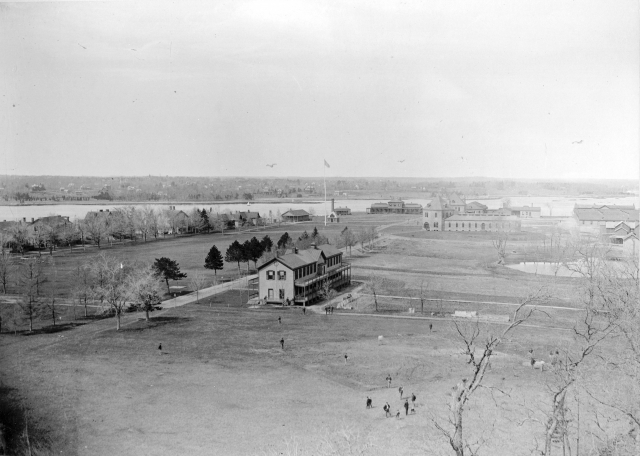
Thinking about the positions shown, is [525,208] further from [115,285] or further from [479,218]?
[115,285]

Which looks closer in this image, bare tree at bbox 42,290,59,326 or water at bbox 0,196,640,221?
bare tree at bbox 42,290,59,326

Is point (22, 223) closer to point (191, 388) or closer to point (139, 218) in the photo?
point (139, 218)

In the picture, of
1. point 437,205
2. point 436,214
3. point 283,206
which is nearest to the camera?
point 437,205

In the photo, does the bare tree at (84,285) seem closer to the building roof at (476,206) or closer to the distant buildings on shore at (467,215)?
the distant buildings on shore at (467,215)

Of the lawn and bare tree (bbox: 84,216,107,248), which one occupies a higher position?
bare tree (bbox: 84,216,107,248)

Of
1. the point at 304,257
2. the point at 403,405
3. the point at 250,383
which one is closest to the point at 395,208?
the point at 304,257

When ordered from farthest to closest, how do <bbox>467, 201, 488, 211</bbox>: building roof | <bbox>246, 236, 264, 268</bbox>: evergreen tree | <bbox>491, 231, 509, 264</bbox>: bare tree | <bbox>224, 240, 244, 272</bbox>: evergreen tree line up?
<bbox>246, 236, 264, 268</bbox>: evergreen tree
<bbox>467, 201, 488, 211</bbox>: building roof
<bbox>224, 240, 244, 272</bbox>: evergreen tree
<bbox>491, 231, 509, 264</bbox>: bare tree

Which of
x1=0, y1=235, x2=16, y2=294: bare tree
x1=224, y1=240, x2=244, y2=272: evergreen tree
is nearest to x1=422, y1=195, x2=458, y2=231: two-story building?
x1=224, y1=240, x2=244, y2=272: evergreen tree

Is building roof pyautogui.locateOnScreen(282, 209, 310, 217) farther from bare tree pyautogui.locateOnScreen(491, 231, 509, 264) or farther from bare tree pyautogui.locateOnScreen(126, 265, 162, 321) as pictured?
bare tree pyautogui.locateOnScreen(126, 265, 162, 321)
